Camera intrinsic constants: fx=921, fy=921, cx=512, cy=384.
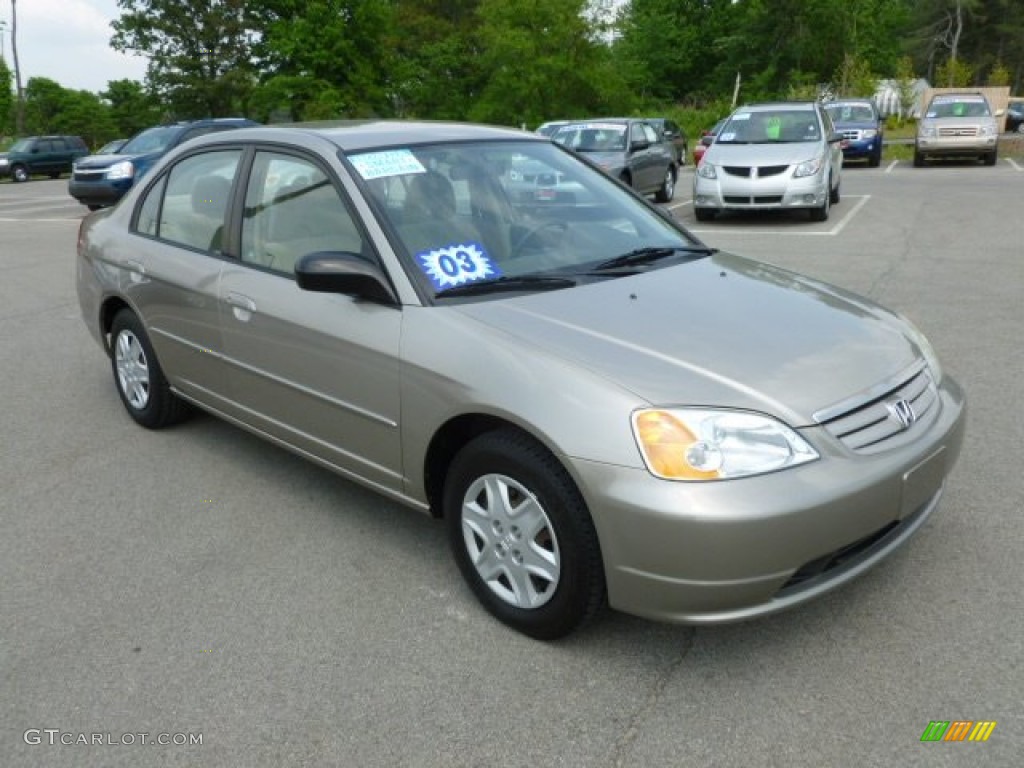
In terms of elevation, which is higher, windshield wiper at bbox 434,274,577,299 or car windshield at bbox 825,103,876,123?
car windshield at bbox 825,103,876,123

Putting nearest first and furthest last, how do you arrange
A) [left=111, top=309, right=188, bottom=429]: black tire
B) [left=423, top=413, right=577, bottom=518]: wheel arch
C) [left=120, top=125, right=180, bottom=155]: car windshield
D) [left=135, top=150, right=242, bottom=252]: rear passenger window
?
[left=423, top=413, right=577, bottom=518]: wheel arch, [left=135, top=150, right=242, bottom=252]: rear passenger window, [left=111, top=309, right=188, bottom=429]: black tire, [left=120, top=125, right=180, bottom=155]: car windshield

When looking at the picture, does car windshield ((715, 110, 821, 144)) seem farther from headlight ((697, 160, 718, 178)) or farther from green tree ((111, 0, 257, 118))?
green tree ((111, 0, 257, 118))

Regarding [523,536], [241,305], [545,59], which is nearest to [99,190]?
[241,305]

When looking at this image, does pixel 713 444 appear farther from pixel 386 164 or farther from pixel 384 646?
pixel 386 164

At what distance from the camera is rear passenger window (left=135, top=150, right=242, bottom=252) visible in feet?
13.8

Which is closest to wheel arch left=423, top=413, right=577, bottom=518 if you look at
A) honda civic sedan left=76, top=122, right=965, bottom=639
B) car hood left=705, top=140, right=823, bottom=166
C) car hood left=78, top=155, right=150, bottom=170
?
honda civic sedan left=76, top=122, right=965, bottom=639

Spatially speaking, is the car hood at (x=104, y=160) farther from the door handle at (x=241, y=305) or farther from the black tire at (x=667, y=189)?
the door handle at (x=241, y=305)

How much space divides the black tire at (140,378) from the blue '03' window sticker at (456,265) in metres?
2.13

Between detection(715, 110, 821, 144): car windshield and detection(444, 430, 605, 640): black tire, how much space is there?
37.3 feet

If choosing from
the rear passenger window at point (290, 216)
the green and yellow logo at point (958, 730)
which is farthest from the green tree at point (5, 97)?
the green and yellow logo at point (958, 730)

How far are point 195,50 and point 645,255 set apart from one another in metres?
54.5

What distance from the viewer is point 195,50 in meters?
51.8

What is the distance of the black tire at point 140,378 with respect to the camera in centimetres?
486

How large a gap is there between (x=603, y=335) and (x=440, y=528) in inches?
51.5
